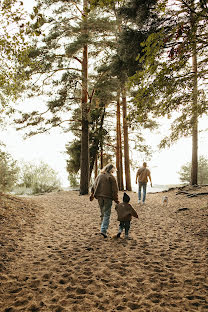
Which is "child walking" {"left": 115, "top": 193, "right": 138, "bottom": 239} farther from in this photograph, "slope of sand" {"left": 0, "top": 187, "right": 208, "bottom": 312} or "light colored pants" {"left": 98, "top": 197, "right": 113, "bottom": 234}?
"slope of sand" {"left": 0, "top": 187, "right": 208, "bottom": 312}

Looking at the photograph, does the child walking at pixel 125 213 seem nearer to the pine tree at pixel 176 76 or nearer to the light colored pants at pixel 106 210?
the light colored pants at pixel 106 210

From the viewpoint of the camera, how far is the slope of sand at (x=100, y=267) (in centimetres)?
301

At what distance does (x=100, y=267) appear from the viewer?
405 centimetres

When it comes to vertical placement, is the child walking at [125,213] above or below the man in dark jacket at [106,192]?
below

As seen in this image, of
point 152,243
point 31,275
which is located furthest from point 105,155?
point 31,275

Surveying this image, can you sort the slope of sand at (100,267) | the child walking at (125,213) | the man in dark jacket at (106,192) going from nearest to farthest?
the slope of sand at (100,267)
the child walking at (125,213)
the man in dark jacket at (106,192)

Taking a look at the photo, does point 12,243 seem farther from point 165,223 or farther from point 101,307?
point 165,223

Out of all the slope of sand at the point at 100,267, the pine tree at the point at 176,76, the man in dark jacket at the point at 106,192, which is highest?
the pine tree at the point at 176,76

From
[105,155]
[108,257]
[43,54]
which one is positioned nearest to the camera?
[108,257]

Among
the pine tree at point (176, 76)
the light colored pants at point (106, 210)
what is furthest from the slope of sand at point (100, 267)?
the pine tree at point (176, 76)

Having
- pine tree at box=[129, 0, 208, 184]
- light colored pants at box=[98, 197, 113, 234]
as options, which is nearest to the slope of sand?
light colored pants at box=[98, 197, 113, 234]

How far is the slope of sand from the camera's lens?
9.87ft

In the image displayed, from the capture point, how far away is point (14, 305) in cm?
292

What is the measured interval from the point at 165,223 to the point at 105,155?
622 inches
